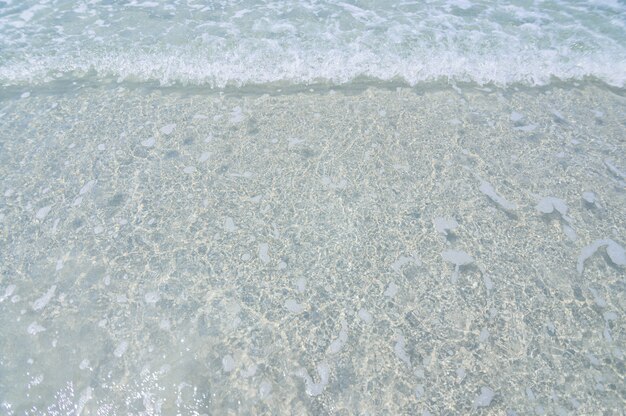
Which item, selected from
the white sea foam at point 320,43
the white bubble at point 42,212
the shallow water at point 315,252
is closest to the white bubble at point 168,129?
the shallow water at point 315,252

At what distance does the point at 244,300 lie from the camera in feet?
8.24

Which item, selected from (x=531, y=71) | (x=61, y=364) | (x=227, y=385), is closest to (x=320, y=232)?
(x=227, y=385)

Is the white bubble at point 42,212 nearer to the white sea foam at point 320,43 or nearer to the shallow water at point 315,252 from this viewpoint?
the shallow water at point 315,252

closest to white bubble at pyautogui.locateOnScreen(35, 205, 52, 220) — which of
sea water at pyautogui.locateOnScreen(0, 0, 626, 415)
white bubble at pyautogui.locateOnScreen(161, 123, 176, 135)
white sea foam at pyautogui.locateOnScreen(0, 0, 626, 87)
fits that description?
sea water at pyautogui.locateOnScreen(0, 0, 626, 415)

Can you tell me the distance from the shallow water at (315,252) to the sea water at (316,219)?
14 mm

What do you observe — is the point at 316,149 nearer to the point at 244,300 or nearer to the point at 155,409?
the point at 244,300

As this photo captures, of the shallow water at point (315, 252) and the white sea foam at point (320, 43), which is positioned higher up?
the white sea foam at point (320, 43)

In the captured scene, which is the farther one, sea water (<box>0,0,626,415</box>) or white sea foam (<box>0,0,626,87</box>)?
white sea foam (<box>0,0,626,87</box>)

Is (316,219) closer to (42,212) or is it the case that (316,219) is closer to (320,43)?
(42,212)

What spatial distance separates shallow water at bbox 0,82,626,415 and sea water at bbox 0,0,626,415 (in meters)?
0.01

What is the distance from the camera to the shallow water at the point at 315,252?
7.29 feet

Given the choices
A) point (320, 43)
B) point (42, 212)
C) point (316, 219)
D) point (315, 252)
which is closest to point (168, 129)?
point (42, 212)

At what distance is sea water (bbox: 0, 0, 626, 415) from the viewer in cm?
224

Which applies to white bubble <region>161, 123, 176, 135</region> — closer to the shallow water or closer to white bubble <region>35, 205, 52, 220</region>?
the shallow water
